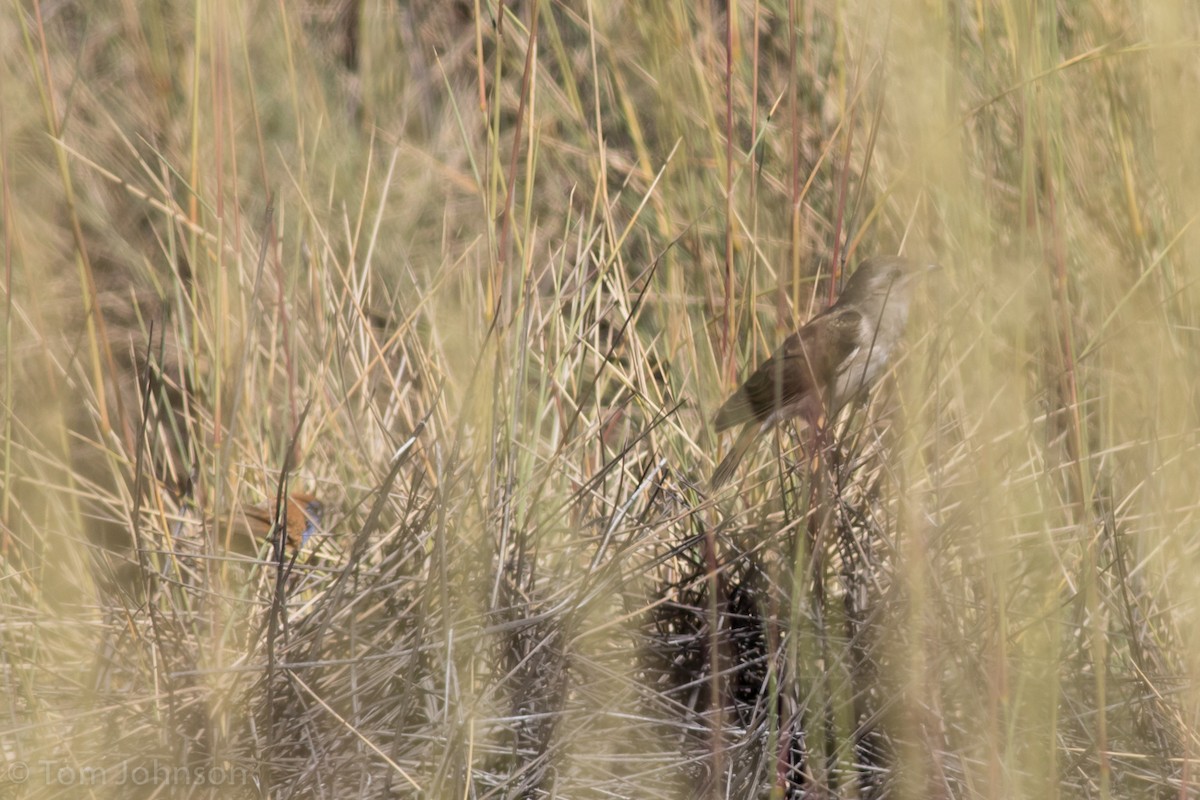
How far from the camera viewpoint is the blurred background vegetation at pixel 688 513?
1584 mm

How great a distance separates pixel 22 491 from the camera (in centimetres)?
216

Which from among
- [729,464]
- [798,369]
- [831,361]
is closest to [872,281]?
[798,369]

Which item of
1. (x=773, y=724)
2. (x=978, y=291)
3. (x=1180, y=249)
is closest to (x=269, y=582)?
(x=773, y=724)

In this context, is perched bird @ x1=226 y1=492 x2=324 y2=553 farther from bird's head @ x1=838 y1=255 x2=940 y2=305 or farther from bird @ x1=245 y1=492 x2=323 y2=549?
bird's head @ x1=838 y1=255 x2=940 y2=305

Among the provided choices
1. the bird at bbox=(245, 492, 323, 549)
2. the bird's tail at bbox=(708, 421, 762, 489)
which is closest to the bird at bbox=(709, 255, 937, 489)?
the bird's tail at bbox=(708, 421, 762, 489)

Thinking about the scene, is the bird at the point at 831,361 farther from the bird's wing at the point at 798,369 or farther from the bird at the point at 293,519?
the bird at the point at 293,519

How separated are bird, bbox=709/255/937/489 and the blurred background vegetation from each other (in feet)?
0.17

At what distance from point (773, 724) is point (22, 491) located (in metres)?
1.38

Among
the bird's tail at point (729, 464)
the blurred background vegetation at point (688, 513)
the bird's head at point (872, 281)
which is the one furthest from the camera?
the bird's head at point (872, 281)

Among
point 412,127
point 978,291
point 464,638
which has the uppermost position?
point 412,127

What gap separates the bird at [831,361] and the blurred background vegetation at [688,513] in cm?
5

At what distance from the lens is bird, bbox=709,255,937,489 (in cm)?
210

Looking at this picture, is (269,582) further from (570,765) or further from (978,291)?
(978,291)

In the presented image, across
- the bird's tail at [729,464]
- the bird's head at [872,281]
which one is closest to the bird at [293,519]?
the bird's tail at [729,464]
